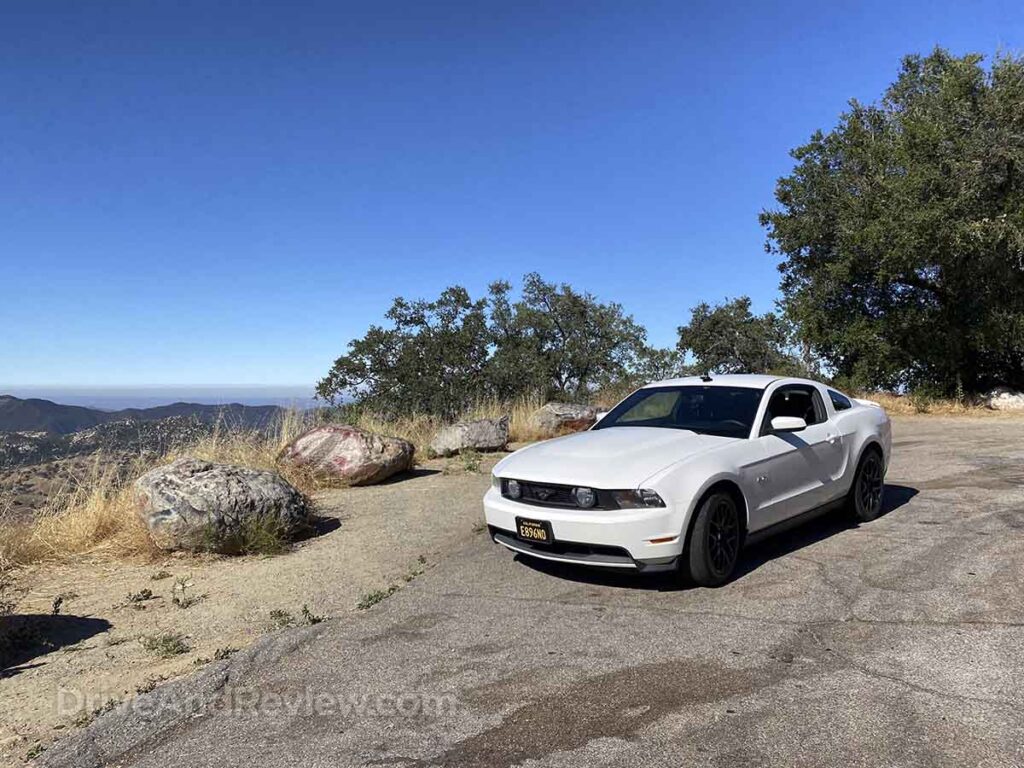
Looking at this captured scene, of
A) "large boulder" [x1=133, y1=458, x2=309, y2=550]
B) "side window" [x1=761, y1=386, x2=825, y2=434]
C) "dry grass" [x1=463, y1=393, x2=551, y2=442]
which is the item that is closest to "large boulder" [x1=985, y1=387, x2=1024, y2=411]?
"dry grass" [x1=463, y1=393, x2=551, y2=442]

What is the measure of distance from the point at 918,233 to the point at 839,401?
478 inches

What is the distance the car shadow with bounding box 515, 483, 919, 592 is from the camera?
530cm

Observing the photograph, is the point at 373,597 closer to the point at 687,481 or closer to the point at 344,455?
the point at 687,481

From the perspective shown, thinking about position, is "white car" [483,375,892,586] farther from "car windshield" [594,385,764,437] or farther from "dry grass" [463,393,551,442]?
"dry grass" [463,393,551,442]

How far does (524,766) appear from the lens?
2926 mm

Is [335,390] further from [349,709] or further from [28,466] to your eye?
[349,709]

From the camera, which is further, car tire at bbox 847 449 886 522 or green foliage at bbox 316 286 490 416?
green foliage at bbox 316 286 490 416

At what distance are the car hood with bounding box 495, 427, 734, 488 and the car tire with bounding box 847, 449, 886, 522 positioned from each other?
205cm

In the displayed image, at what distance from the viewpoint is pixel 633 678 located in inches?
147

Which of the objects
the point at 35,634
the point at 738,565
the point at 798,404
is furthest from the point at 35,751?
the point at 798,404

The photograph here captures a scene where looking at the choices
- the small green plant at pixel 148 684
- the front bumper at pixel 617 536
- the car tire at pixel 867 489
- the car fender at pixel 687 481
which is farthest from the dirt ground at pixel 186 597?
the car tire at pixel 867 489

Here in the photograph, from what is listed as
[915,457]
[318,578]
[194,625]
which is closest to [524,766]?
[194,625]

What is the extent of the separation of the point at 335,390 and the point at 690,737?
Answer: 18702 millimetres
